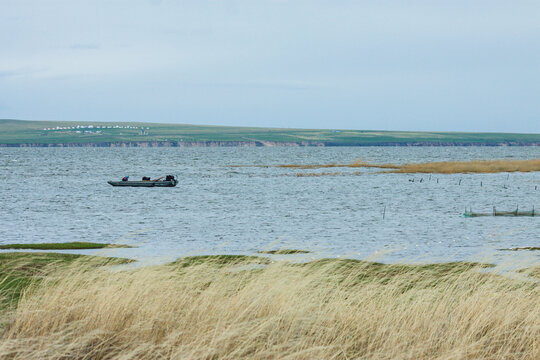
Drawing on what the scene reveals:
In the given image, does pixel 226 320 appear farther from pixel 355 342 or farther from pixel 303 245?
pixel 303 245

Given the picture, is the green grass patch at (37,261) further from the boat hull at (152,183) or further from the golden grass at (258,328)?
the boat hull at (152,183)

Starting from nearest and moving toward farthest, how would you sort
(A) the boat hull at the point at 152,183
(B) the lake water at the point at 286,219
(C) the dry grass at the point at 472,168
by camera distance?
1. (B) the lake water at the point at 286,219
2. (A) the boat hull at the point at 152,183
3. (C) the dry grass at the point at 472,168

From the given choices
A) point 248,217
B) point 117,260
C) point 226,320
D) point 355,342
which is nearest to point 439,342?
point 355,342

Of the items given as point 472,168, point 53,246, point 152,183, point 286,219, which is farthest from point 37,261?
point 472,168

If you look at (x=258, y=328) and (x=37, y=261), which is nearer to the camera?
(x=258, y=328)

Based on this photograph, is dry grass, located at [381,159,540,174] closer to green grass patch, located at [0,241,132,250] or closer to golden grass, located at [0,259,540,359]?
green grass patch, located at [0,241,132,250]

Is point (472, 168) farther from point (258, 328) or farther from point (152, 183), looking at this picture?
point (258, 328)

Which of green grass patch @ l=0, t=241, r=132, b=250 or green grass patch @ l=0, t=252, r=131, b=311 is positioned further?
green grass patch @ l=0, t=241, r=132, b=250

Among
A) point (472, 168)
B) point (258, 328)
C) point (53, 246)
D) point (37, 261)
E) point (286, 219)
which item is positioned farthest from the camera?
point (472, 168)

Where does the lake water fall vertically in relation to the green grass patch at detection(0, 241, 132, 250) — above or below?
below

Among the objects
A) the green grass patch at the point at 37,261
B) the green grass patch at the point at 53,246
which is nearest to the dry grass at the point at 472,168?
the green grass patch at the point at 53,246

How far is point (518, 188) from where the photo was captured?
274 ft

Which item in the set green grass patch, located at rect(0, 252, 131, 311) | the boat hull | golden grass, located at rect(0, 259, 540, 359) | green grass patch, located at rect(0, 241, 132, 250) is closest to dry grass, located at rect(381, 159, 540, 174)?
the boat hull

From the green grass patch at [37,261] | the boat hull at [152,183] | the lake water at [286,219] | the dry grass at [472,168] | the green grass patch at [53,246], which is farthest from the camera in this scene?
Answer: the dry grass at [472,168]
